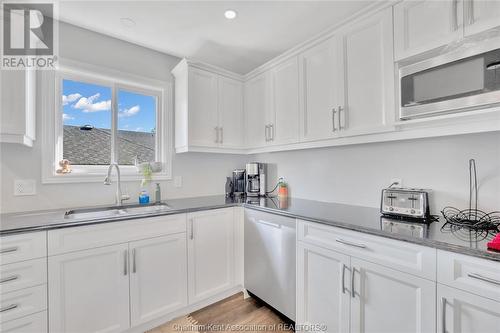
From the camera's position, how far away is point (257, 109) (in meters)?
2.54

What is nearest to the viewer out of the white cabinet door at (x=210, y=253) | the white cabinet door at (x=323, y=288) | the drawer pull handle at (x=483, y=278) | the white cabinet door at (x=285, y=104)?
the drawer pull handle at (x=483, y=278)

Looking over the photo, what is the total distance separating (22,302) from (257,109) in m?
2.32

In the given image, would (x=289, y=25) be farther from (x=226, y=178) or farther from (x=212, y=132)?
(x=226, y=178)

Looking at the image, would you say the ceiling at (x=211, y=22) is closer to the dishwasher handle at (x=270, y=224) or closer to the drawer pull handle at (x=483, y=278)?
the dishwasher handle at (x=270, y=224)

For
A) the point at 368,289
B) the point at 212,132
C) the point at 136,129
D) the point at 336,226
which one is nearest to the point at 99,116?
the point at 136,129

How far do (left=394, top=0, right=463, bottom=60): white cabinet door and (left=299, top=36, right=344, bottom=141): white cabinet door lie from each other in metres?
0.41

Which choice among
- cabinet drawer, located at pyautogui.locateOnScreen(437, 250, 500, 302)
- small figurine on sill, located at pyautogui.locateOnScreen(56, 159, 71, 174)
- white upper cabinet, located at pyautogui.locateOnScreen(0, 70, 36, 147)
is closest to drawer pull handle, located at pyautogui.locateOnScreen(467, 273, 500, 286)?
cabinet drawer, located at pyautogui.locateOnScreen(437, 250, 500, 302)

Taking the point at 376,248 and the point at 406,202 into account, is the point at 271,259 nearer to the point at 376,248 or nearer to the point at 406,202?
the point at 376,248

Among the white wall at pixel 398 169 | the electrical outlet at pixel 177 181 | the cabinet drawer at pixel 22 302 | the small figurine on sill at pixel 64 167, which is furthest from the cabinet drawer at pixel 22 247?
the white wall at pixel 398 169

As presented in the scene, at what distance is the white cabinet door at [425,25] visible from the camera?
1.24m

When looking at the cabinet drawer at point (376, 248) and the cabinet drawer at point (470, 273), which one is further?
the cabinet drawer at point (376, 248)

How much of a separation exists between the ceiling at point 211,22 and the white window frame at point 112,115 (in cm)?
37

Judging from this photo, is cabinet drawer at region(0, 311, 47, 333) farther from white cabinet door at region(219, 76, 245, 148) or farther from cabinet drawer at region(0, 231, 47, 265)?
white cabinet door at region(219, 76, 245, 148)

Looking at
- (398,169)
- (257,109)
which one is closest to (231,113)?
(257,109)
